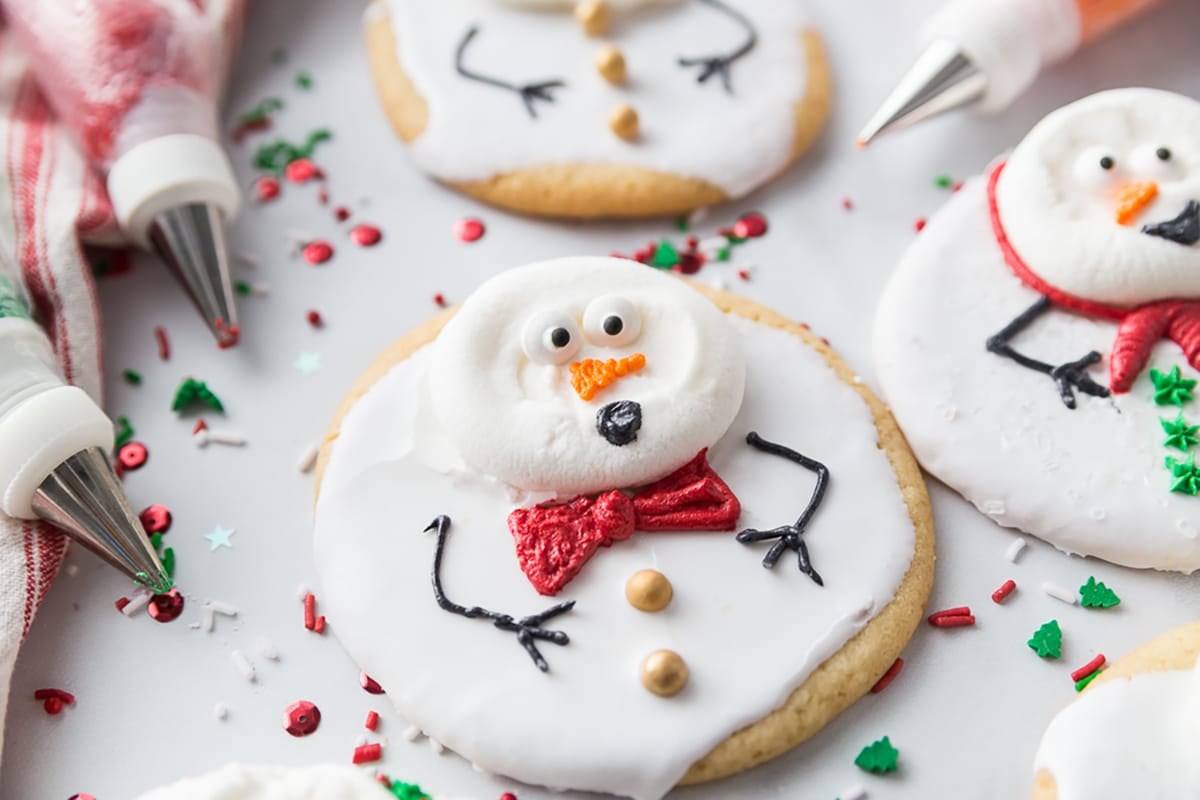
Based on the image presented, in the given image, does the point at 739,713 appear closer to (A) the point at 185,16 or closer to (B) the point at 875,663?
(B) the point at 875,663

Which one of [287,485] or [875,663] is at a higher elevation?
[875,663]

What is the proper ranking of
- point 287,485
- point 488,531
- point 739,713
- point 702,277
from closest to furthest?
point 739,713, point 488,531, point 287,485, point 702,277

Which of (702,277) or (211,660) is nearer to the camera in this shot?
(211,660)

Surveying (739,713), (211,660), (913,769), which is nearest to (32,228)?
(211,660)

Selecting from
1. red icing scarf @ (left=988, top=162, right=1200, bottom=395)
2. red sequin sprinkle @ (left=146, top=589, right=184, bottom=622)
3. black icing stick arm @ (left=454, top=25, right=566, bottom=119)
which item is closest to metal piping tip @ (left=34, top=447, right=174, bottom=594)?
red sequin sprinkle @ (left=146, top=589, right=184, bottom=622)

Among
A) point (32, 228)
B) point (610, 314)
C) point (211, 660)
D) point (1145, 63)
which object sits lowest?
point (211, 660)

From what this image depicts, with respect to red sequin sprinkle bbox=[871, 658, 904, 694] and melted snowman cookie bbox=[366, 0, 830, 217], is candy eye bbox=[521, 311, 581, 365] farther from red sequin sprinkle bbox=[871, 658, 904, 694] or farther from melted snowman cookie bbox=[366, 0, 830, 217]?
red sequin sprinkle bbox=[871, 658, 904, 694]

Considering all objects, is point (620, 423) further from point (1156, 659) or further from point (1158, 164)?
point (1158, 164)
